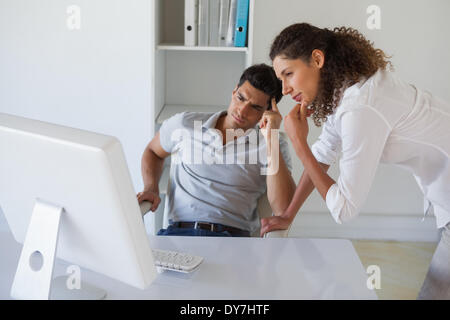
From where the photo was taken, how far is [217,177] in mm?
2078

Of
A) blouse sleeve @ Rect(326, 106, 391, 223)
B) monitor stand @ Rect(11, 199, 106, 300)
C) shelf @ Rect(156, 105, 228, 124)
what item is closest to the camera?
monitor stand @ Rect(11, 199, 106, 300)

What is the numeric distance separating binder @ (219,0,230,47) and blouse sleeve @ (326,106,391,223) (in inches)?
44.6

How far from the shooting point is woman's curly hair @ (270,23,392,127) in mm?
1598

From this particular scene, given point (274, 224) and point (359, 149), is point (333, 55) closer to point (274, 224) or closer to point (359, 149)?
point (359, 149)

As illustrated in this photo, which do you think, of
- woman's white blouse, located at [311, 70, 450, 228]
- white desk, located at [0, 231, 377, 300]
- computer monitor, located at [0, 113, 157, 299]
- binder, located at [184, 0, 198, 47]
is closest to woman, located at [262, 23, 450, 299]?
woman's white blouse, located at [311, 70, 450, 228]

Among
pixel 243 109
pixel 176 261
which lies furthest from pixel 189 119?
pixel 176 261

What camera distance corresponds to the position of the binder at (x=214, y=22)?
2500 mm

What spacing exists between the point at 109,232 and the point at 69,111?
2.25 m

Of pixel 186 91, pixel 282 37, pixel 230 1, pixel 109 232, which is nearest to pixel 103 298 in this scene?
pixel 109 232

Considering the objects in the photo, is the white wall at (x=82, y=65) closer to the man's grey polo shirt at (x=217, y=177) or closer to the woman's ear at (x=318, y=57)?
the man's grey polo shirt at (x=217, y=177)

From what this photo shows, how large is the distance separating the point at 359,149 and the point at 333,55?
33 centimetres

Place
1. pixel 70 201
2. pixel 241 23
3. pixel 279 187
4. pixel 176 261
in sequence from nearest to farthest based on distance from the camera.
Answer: pixel 70 201
pixel 176 261
pixel 279 187
pixel 241 23

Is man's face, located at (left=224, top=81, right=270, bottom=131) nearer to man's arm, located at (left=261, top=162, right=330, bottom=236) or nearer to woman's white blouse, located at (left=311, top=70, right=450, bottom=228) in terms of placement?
man's arm, located at (left=261, top=162, right=330, bottom=236)
